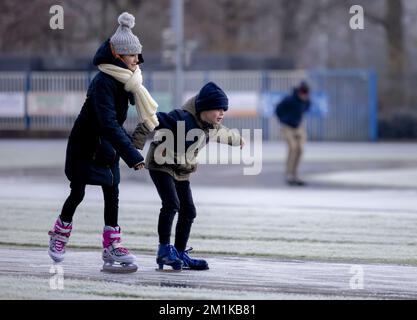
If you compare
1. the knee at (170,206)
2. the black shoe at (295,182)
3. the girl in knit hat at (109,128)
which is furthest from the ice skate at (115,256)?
the black shoe at (295,182)

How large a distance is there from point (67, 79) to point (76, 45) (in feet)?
44.5

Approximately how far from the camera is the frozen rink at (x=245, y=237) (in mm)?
7883

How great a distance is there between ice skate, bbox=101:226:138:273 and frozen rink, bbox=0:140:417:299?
112 mm

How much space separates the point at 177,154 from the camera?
8.68 metres

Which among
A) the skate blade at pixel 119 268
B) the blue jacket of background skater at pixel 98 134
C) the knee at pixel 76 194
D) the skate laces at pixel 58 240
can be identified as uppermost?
the blue jacket of background skater at pixel 98 134

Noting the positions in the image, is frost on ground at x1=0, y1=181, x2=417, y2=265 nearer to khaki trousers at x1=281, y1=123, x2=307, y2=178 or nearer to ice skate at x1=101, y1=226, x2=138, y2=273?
ice skate at x1=101, y1=226, x2=138, y2=273

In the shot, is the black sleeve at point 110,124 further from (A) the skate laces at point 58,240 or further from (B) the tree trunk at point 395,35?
(B) the tree trunk at point 395,35

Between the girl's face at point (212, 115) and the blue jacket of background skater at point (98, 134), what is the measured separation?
0.55m

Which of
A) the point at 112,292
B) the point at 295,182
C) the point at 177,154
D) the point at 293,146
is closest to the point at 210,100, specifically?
the point at 177,154

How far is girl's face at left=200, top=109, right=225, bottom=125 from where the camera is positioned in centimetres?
868

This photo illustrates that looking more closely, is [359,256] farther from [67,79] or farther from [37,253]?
[67,79]

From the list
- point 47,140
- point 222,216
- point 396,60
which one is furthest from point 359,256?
point 396,60

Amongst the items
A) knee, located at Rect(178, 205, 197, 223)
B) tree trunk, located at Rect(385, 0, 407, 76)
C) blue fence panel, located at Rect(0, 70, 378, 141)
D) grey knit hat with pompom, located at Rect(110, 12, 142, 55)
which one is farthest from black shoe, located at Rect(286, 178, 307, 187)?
tree trunk, located at Rect(385, 0, 407, 76)

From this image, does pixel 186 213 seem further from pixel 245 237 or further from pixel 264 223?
pixel 264 223
